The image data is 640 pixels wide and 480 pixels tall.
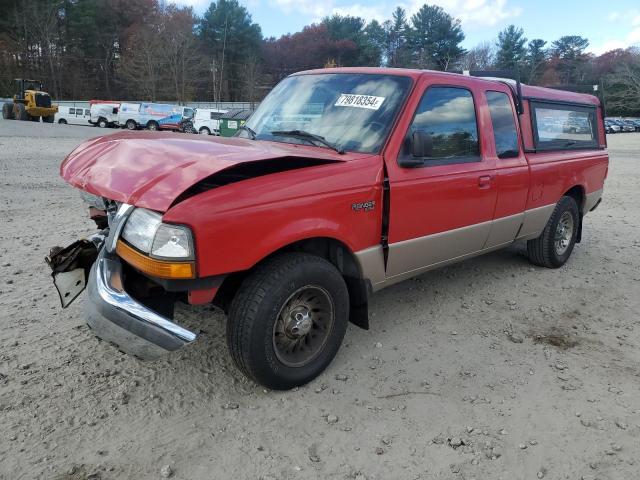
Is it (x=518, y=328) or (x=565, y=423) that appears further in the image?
(x=518, y=328)

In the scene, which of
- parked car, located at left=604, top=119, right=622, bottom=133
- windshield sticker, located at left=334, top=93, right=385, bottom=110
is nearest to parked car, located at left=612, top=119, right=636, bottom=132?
parked car, located at left=604, top=119, right=622, bottom=133

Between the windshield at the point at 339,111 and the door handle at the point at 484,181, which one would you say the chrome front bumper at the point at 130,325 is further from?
the door handle at the point at 484,181

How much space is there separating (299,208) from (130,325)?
3.64 feet

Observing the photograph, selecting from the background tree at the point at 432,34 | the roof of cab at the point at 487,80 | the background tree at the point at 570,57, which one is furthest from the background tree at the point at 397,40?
the roof of cab at the point at 487,80

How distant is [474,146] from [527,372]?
185 cm

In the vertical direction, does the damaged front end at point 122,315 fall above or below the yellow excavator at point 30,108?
below

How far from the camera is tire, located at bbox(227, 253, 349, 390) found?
9.28 ft

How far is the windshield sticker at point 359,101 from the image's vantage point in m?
3.65

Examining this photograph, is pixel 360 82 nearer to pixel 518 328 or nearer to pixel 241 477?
pixel 518 328

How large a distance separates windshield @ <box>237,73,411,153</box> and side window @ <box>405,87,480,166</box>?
228 mm

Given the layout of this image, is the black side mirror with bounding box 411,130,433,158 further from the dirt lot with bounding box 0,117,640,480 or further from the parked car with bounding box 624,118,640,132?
the parked car with bounding box 624,118,640,132

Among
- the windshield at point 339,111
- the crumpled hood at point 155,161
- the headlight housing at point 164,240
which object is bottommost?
the headlight housing at point 164,240

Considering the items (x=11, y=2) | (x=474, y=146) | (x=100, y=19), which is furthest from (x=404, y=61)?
(x=474, y=146)

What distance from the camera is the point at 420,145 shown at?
338 cm
